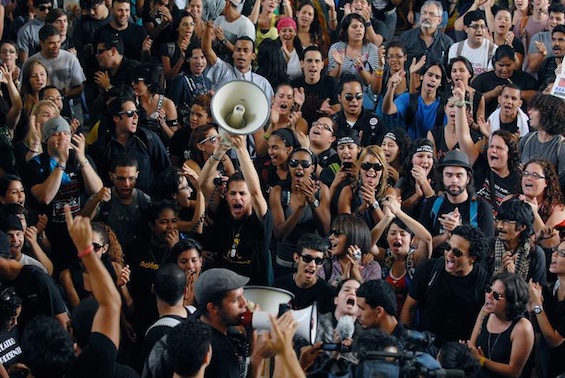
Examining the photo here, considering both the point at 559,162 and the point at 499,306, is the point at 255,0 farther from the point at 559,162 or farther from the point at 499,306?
the point at 499,306

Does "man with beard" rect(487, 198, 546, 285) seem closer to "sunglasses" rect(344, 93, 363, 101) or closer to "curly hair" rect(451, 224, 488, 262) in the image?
"curly hair" rect(451, 224, 488, 262)

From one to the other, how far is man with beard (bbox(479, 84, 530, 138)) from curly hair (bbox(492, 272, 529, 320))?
3.48 metres

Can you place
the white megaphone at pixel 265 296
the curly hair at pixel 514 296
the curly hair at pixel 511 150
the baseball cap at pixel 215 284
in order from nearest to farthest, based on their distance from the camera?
the baseball cap at pixel 215 284 → the white megaphone at pixel 265 296 → the curly hair at pixel 514 296 → the curly hair at pixel 511 150

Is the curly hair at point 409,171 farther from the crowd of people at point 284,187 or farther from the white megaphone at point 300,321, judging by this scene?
the white megaphone at point 300,321

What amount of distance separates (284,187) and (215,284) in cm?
295

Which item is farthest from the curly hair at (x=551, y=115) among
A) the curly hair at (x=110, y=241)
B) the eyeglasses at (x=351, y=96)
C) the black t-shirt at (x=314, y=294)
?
the curly hair at (x=110, y=241)

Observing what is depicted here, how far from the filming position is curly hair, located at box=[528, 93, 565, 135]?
10.1m

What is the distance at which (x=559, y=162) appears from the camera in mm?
10000

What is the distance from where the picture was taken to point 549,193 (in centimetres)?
917

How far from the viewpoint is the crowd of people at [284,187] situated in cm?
672

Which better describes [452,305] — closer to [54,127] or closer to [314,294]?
[314,294]

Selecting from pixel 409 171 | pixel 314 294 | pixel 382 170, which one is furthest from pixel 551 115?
pixel 314 294

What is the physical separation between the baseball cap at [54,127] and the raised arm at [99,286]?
10.9ft

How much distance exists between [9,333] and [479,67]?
662cm
